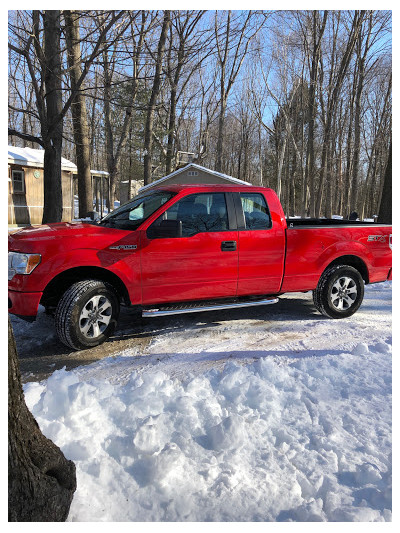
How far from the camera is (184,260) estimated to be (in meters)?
4.81

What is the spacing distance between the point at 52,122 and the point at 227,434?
8.20 m

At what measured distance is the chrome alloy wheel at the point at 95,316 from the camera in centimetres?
443

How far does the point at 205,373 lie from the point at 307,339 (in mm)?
1752

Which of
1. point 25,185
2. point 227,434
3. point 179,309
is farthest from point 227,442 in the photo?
point 25,185

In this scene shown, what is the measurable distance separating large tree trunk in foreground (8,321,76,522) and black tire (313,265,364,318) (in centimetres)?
448

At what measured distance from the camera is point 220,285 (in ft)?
16.7

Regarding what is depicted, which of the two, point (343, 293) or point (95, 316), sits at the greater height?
point (343, 293)

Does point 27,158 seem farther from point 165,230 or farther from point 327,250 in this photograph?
point 327,250

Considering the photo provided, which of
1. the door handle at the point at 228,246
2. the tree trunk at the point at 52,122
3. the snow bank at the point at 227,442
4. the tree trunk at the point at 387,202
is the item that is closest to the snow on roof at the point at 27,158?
the tree trunk at the point at 52,122

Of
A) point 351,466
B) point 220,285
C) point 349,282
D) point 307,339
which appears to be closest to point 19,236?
point 220,285

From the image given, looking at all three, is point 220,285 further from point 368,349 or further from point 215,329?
point 368,349

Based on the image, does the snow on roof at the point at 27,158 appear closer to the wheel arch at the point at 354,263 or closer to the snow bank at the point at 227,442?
the wheel arch at the point at 354,263

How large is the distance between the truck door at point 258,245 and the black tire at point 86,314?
Result: 1.78m

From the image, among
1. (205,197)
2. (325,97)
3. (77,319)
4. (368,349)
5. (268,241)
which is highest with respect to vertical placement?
(325,97)
